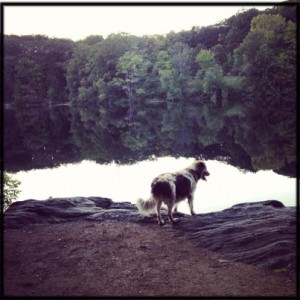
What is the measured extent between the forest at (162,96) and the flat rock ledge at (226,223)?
30.7 ft

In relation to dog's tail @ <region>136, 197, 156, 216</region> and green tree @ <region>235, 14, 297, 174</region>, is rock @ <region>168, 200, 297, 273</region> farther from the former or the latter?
green tree @ <region>235, 14, 297, 174</region>

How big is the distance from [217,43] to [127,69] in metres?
28.8

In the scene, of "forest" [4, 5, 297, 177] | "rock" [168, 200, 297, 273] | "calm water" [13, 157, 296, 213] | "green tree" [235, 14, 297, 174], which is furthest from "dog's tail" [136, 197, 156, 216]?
"green tree" [235, 14, 297, 174]

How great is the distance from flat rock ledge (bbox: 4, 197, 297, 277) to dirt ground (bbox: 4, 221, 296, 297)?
33 centimetres

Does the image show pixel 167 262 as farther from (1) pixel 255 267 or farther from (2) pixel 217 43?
(2) pixel 217 43

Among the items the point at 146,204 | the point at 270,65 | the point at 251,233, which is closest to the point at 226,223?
the point at 251,233

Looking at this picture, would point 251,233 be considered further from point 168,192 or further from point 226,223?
point 168,192

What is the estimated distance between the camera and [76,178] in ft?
72.5

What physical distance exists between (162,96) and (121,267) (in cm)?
7861

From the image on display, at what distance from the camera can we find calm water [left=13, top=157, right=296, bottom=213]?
16125mm

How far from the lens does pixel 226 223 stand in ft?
32.2

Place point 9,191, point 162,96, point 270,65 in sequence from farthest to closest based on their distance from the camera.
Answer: point 162,96 → point 270,65 → point 9,191

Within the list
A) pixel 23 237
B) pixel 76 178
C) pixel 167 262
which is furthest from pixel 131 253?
pixel 76 178

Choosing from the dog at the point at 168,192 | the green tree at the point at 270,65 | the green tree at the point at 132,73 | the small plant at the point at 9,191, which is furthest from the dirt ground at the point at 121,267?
the green tree at the point at 132,73
